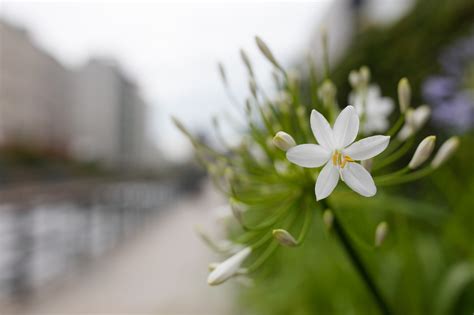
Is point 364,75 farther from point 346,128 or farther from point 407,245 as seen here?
point 407,245

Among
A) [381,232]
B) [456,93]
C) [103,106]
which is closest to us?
[381,232]

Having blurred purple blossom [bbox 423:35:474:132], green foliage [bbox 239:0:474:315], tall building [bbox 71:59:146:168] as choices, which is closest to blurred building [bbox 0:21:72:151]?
tall building [bbox 71:59:146:168]

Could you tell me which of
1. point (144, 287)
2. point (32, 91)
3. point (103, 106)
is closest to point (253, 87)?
point (144, 287)

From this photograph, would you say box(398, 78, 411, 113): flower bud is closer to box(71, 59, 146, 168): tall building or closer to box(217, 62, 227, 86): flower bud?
box(217, 62, 227, 86): flower bud

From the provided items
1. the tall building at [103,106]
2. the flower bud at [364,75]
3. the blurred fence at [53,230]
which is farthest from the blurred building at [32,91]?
the flower bud at [364,75]

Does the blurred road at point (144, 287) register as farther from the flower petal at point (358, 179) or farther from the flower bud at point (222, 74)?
the flower petal at point (358, 179)

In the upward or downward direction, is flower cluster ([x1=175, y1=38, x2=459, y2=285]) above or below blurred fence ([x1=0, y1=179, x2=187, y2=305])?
below
